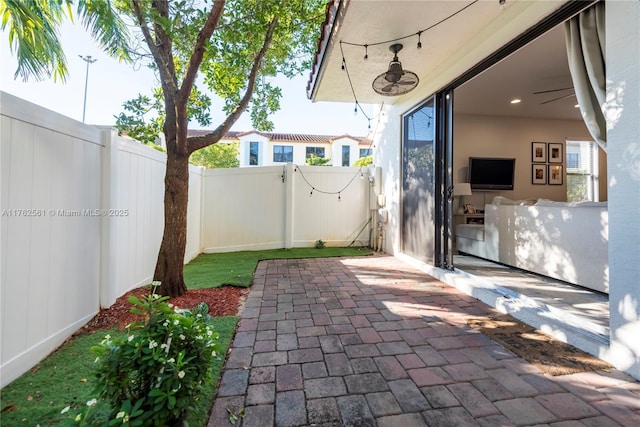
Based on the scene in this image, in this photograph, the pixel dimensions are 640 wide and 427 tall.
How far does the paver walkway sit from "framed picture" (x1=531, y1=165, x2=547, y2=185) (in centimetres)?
551

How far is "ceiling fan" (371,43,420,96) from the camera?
11.7 feet

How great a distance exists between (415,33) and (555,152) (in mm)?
5936

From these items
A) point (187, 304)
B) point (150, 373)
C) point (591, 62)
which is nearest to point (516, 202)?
point (591, 62)

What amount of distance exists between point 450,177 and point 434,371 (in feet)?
9.43

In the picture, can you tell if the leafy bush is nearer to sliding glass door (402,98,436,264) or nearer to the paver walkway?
the paver walkway

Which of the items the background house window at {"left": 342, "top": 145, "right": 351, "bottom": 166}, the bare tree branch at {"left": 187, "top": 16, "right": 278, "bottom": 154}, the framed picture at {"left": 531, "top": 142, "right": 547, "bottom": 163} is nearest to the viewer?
the bare tree branch at {"left": 187, "top": 16, "right": 278, "bottom": 154}

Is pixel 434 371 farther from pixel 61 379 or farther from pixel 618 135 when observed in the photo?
pixel 61 379

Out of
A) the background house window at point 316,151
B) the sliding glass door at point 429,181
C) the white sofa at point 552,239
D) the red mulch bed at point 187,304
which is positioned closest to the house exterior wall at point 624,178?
the white sofa at point 552,239

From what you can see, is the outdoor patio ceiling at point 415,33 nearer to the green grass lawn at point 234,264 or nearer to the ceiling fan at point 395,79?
the ceiling fan at point 395,79

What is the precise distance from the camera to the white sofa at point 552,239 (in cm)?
320

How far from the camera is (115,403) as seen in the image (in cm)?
117

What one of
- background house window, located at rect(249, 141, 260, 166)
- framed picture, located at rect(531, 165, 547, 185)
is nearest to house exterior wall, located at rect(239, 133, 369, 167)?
background house window, located at rect(249, 141, 260, 166)

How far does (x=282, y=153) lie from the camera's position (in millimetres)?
20688

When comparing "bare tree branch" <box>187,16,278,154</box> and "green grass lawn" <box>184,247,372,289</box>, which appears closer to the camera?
"bare tree branch" <box>187,16,278,154</box>
